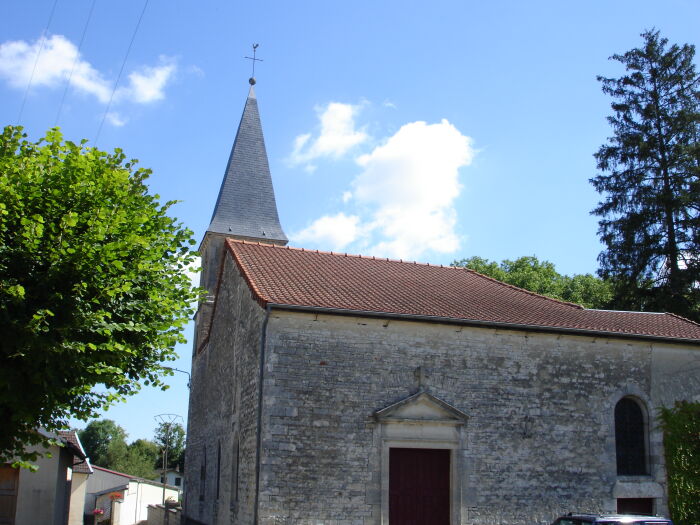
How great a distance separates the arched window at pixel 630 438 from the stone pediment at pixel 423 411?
4.13 meters

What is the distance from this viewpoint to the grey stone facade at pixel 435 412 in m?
12.8

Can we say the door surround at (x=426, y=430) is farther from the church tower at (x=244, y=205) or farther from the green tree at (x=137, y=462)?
the green tree at (x=137, y=462)

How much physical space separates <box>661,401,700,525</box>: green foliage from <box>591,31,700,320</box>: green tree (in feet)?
31.3

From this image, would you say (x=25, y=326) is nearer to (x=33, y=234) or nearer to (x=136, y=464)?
(x=33, y=234)

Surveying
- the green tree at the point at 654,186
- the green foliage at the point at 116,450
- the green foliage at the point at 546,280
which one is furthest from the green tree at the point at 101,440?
the green tree at the point at 654,186

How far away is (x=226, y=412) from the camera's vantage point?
645 inches

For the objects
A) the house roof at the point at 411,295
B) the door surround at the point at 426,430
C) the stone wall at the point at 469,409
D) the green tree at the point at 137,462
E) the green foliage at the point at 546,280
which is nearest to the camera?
the stone wall at the point at 469,409

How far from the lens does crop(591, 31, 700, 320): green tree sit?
2417cm

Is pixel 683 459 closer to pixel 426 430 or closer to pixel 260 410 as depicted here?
pixel 426 430

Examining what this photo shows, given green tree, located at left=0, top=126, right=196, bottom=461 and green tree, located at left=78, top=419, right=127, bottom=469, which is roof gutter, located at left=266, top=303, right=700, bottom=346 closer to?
green tree, located at left=0, top=126, right=196, bottom=461

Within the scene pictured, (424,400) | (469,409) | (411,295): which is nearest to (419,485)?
(424,400)

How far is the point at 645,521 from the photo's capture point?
10352 millimetres

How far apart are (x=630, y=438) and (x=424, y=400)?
538 centimetres

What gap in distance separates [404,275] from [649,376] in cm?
627
